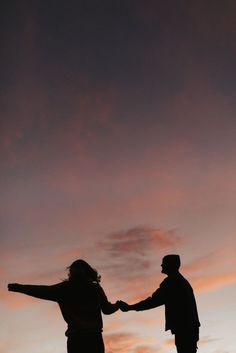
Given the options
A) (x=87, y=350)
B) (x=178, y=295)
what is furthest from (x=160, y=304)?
(x=87, y=350)

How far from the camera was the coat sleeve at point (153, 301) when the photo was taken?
974 cm

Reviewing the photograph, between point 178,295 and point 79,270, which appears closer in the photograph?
point 79,270

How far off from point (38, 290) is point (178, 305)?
9.45ft

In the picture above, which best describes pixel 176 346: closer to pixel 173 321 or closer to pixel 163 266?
pixel 173 321

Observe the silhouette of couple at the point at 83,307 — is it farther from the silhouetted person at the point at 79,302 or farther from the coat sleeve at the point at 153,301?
the coat sleeve at the point at 153,301

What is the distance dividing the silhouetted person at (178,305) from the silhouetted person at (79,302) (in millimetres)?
1704

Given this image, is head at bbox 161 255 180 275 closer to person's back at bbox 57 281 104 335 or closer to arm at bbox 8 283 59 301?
person's back at bbox 57 281 104 335

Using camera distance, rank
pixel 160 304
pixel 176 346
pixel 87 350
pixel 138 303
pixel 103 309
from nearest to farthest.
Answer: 1. pixel 87 350
2. pixel 103 309
3. pixel 176 346
4. pixel 160 304
5. pixel 138 303

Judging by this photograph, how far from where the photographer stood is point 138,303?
10.6 metres

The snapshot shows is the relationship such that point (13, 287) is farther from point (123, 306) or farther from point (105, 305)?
point (123, 306)

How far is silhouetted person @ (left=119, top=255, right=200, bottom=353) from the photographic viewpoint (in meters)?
9.12

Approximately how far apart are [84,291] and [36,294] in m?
0.80

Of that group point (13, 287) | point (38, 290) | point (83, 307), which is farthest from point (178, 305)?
point (13, 287)

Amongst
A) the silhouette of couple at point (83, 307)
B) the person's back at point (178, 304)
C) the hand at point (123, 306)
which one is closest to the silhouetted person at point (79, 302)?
the silhouette of couple at point (83, 307)
